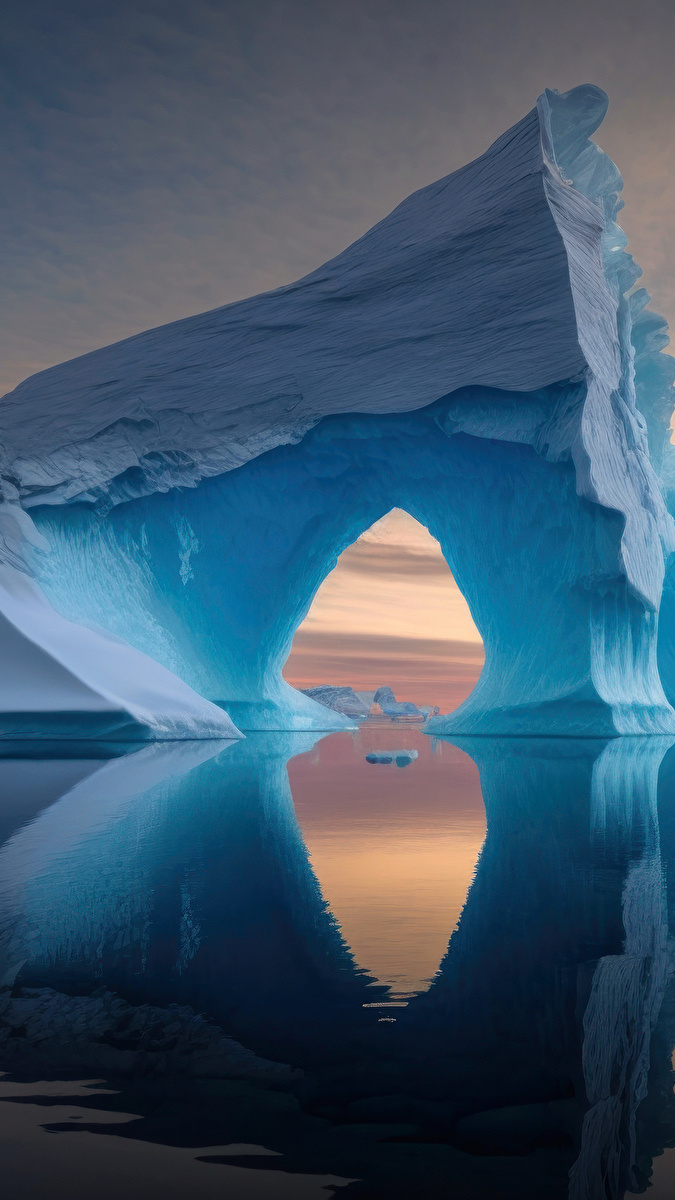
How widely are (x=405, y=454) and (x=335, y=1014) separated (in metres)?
13.5

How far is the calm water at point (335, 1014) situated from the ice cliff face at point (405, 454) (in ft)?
26.9

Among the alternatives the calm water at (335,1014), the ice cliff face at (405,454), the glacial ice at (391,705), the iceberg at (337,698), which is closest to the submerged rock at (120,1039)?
the calm water at (335,1014)

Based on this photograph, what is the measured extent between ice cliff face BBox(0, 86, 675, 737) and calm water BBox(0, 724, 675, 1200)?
8206 millimetres

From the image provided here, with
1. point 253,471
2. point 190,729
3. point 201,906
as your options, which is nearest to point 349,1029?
point 201,906

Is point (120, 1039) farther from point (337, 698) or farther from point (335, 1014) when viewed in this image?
point (337, 698)

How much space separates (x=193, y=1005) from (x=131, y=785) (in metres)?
3.95

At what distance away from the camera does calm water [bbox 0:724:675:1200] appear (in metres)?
1.01

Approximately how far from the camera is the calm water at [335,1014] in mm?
1009

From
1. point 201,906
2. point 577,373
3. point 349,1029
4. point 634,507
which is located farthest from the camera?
point 634,507

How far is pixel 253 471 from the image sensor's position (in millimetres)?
15273

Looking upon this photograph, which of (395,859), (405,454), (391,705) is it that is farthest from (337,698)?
(395,859)

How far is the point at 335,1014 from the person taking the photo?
149 cm

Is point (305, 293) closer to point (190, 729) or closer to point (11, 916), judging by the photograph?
point (190, 729)

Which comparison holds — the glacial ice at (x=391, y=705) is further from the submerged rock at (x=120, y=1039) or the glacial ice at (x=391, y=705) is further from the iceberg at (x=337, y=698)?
the submerged rock at (x=120, y=1039)
